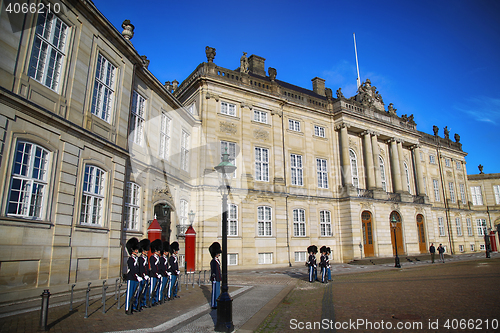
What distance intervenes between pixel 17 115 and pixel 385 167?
114ft

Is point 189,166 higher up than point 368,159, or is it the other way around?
point 368,159

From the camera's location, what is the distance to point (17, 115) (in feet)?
31.6

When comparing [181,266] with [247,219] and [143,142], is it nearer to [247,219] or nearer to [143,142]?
[247,219]

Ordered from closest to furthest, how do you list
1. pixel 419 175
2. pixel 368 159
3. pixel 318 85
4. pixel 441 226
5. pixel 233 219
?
1. pixel 233 219
2. pixel 368 159
3. pixel 419 175
4. pixel 318 85
5. pixel 441 226

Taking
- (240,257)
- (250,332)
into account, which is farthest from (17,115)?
(240,257)

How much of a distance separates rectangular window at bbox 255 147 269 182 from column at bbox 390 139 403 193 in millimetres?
16210

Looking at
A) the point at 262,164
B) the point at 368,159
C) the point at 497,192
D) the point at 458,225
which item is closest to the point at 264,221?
the point at 262,164

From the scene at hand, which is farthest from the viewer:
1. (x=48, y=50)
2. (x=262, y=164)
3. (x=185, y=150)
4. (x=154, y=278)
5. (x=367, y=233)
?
(x=367, y=233)

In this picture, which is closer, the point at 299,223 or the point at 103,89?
the point at 103,89

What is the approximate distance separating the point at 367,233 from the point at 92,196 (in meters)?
26.2

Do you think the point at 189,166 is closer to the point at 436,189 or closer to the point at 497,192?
the point at 436,189

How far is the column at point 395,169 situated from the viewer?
3556cm

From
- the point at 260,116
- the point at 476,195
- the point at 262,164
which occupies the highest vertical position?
the point at 260,116

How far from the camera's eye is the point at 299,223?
29016mm
